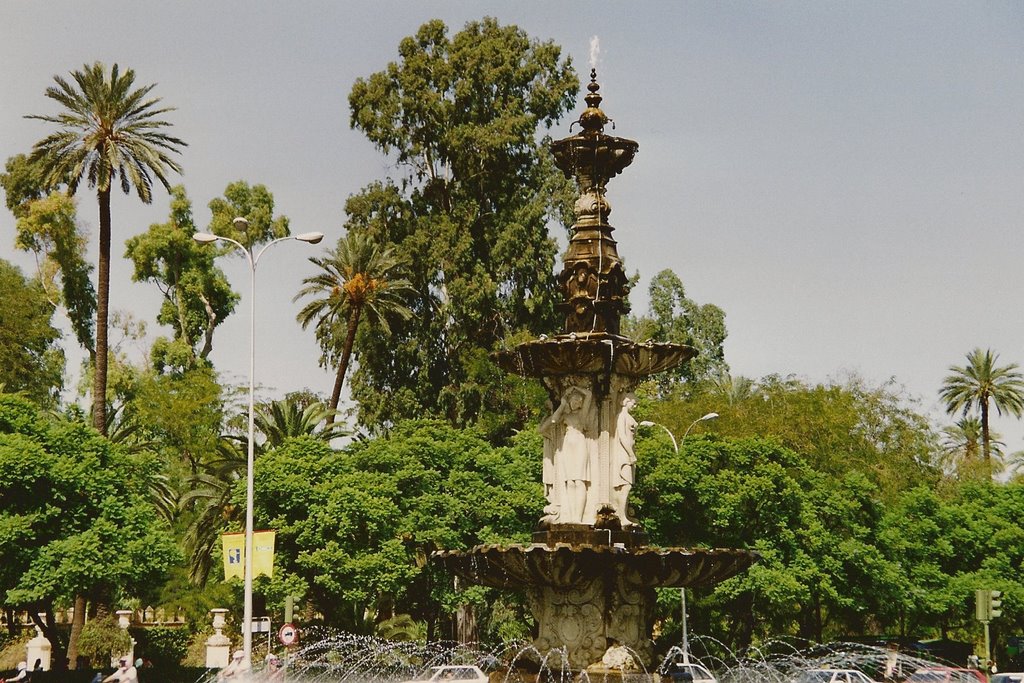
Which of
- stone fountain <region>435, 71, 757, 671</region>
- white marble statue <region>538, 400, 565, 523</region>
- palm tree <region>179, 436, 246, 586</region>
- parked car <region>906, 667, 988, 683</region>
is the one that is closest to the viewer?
stone fountain <region>435, 71, 757, 671</region>

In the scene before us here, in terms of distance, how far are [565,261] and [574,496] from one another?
4086 mm

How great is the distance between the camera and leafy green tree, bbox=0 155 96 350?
66.9 metres

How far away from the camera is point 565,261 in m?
22.6

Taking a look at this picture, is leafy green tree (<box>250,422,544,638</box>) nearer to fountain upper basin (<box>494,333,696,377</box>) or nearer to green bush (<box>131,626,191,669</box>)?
green bush (<box>131,626,191,669</box>)

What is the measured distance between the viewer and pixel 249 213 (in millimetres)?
72812

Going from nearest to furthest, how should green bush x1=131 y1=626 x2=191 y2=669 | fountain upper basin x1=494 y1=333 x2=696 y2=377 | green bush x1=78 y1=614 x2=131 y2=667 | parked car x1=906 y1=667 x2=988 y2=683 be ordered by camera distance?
fountain upper basin x1=494 y1=333 x2=696 y2=377
parked car x1=906 y1=667 x2=988 y2=683
green bush x1=78 y1=614 x2=131 y2=667
green bush x1=131 y1=626 x2=191 y2=669

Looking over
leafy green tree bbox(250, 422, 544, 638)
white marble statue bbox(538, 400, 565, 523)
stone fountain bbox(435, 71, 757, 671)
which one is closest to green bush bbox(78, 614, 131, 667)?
leafy green tree bbox(250, 422, 544, 638)

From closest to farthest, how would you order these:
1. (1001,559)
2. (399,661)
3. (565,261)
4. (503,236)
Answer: (565,261), (399,661), (1001,559), (503,236)

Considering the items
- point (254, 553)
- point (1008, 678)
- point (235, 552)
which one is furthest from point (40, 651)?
point (1008, 678)

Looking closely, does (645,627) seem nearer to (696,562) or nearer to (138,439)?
(696,562)

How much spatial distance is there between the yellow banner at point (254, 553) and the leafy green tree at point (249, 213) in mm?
41736

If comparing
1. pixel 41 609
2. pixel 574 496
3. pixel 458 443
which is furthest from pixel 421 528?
pixel 574 496

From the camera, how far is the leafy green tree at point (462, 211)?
5694cm

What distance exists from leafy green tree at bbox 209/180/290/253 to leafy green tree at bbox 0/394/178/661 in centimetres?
3015
